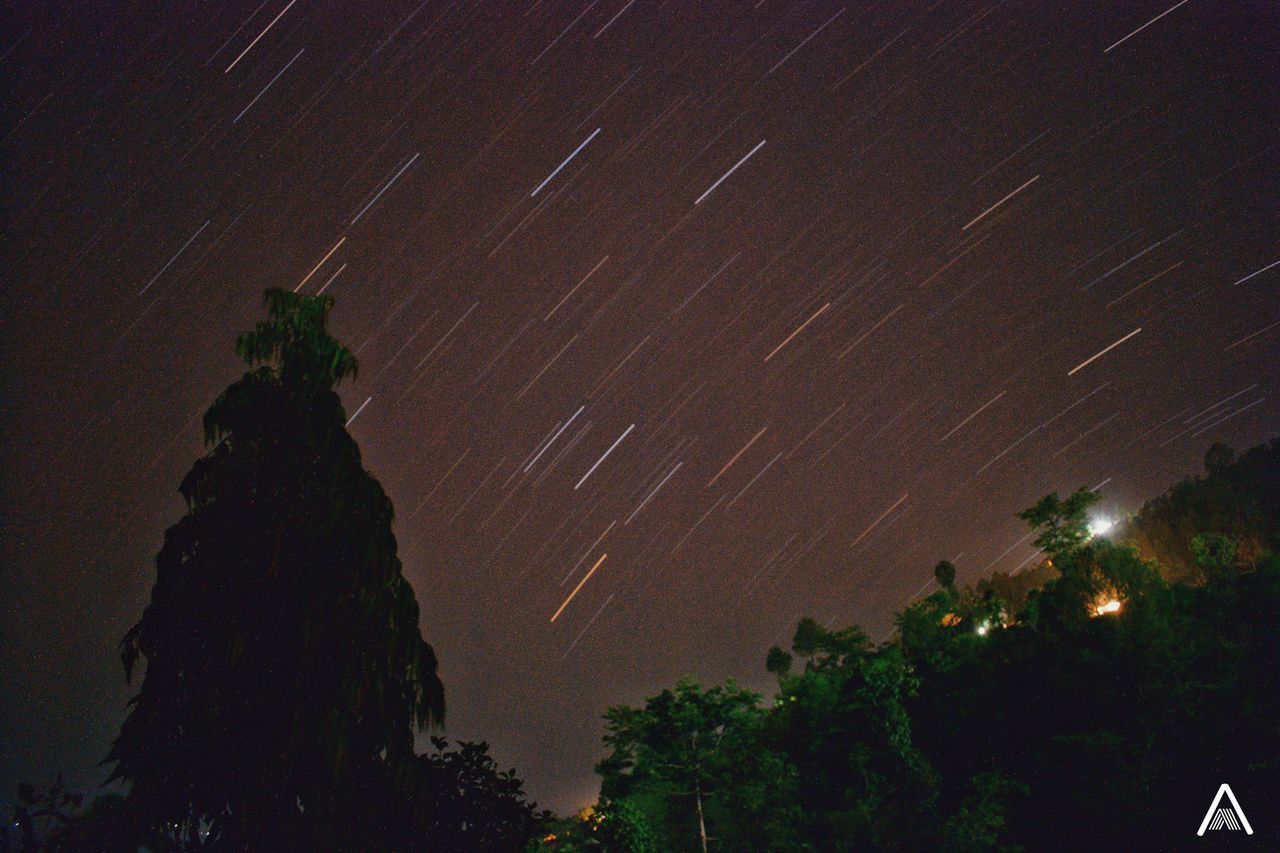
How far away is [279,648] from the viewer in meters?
7.17

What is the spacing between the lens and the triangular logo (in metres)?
22.3

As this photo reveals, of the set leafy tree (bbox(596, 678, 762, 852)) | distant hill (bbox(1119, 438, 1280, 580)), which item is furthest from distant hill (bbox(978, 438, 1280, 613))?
leafy tree (bbox(596, 678, 762, 852))

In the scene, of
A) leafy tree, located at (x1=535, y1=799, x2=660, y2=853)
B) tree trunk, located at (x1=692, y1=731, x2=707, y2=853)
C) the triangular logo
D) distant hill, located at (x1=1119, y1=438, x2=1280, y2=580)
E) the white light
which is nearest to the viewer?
leafy tree, located at (x1=535, y1=799, x2=660, y2=853)

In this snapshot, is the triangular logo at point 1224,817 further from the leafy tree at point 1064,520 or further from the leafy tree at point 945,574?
the leafy tree at point 945,574

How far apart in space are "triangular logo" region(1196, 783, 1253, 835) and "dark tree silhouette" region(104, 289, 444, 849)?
1020 inches

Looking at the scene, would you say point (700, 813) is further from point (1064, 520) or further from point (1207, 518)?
point (1207, 518)

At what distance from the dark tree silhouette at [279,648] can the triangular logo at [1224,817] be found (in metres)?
25.9

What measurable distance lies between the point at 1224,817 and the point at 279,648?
28.2 meters

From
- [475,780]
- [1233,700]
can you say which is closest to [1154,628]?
[1233,700]

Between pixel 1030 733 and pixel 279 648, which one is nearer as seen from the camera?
pixel 279 648

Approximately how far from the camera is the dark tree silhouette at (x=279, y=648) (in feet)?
22.3

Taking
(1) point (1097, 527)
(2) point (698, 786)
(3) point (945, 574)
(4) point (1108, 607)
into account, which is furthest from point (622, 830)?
(3) point (945, 574)

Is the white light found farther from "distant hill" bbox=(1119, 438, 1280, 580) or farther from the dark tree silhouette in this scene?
the dark tree silhouette

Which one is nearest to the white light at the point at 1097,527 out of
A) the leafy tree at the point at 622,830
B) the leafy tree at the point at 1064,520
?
the leafy tree at the point at 1064,520
